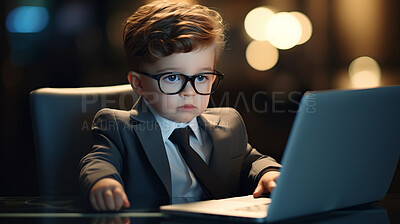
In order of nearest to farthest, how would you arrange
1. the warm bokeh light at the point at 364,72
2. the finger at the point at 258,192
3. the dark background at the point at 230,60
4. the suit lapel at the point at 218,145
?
the finger at the point at 258,192
the suit lapel at the point at 218,145
the dark background at the point at 230,60
the warm bokeh light at the point at 364,72

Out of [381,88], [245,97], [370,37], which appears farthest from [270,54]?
[381,88]

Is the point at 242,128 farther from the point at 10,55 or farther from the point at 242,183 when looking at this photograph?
the point at 10,55

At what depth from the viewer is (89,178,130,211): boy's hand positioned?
0.88 metres

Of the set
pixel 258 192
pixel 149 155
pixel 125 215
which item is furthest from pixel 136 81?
pixel 125 215

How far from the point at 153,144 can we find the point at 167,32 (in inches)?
12.5

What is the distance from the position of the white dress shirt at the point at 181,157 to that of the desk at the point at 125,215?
1.15ft

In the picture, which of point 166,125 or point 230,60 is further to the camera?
point 230,60

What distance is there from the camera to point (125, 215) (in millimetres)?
823

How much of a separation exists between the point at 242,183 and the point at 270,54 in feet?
6.45

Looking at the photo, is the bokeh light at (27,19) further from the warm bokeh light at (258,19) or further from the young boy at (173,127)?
the young boy at (173,127)

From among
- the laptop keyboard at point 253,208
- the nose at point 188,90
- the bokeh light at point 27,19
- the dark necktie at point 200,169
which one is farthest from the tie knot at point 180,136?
the bokeh light at point 27,19

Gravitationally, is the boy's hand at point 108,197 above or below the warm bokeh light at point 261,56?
above

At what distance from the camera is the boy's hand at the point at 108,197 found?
88 cm

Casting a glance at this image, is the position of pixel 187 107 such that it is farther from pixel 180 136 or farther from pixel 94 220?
pixel 94 220
